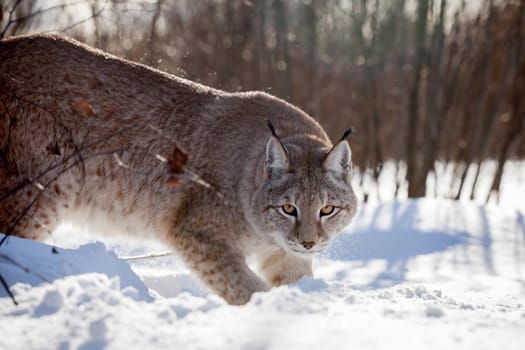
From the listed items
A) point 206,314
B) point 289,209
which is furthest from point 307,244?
point 206,314

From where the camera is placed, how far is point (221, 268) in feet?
14.2

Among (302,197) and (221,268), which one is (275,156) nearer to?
(302,197)

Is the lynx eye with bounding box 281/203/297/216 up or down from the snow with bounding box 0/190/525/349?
down

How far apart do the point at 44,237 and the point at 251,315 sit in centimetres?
227

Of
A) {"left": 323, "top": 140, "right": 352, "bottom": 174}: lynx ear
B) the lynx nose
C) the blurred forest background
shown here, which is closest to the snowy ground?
the lynx nose

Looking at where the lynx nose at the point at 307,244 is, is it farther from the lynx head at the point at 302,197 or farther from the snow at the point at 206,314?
the snow at the point at 206,314

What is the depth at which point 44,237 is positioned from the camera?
4453mm

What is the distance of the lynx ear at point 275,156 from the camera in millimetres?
4289

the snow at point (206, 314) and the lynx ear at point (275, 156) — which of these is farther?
the lynx ear at point (275, 156)

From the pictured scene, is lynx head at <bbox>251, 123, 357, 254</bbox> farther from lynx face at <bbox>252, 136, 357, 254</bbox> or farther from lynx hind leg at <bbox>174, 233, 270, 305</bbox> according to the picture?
lynx hind leg at <bbox>174, 233, 270, 305</bbox>

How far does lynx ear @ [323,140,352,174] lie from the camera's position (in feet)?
14.1

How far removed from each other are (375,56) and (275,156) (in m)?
6.68

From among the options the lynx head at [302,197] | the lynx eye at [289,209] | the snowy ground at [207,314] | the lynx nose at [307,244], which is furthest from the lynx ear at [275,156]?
the snowy ground at [207,314]

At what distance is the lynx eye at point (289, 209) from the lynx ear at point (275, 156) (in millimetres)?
283
